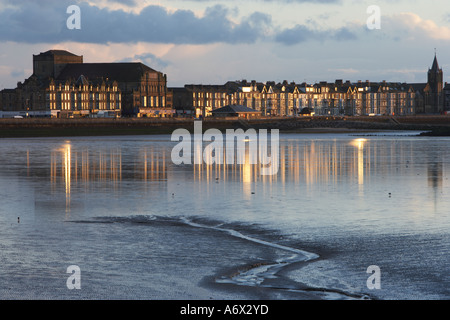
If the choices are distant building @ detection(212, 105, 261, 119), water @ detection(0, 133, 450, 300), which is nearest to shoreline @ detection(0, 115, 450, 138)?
distant building @ detection(212, 105, 261, 119)

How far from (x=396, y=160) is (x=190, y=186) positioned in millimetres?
21136

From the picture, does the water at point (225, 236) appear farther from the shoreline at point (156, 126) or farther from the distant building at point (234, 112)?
the distant building at point (234, 112)

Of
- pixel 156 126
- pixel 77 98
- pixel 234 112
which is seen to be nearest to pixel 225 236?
pixel 156 126

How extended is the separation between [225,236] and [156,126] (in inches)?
4650

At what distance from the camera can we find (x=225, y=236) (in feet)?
68.0

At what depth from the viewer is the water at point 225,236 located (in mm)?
15227

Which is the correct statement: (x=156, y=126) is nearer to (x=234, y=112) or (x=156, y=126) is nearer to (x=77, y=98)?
(x=234, y=112)

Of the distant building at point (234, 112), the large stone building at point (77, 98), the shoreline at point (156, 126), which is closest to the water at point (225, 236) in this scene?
the shoreline at point (156, 126)

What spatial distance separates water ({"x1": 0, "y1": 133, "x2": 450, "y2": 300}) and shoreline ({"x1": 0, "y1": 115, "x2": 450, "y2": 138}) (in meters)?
79.8

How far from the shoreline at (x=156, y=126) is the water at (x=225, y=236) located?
7983 cm

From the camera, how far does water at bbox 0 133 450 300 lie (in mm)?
15227
